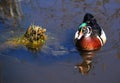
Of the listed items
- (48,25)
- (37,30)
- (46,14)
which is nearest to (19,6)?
(46,14)

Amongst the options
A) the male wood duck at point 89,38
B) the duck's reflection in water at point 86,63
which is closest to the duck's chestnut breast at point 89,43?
the male wood duck at point 89,38

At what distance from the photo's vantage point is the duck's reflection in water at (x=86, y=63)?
7679mm

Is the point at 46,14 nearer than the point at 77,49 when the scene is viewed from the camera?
No

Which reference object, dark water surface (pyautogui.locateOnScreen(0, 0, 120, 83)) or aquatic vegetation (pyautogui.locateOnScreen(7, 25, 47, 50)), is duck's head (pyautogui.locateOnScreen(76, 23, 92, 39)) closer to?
dark water surface (pyautogui.locateOnScreen(0, 0, 120, 83))

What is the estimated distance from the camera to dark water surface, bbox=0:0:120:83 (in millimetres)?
7434

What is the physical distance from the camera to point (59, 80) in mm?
7273

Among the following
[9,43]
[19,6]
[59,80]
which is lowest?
[59,80]

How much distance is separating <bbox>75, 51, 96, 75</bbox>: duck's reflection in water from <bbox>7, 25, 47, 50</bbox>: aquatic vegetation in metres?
1.06

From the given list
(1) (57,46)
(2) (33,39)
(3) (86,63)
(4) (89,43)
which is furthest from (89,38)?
(2) (33,39)

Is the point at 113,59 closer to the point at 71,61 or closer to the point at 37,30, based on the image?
the point at 71,61

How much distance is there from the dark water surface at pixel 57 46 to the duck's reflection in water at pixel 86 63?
8 cm

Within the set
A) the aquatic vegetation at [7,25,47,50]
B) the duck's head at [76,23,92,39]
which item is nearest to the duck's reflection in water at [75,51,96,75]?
the duck's head at [76,23,92,39]

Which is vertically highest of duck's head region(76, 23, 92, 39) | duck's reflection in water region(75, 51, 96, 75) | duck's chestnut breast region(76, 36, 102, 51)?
duck's head region(76, 23, 92, 39)

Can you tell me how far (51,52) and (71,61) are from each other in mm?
610
